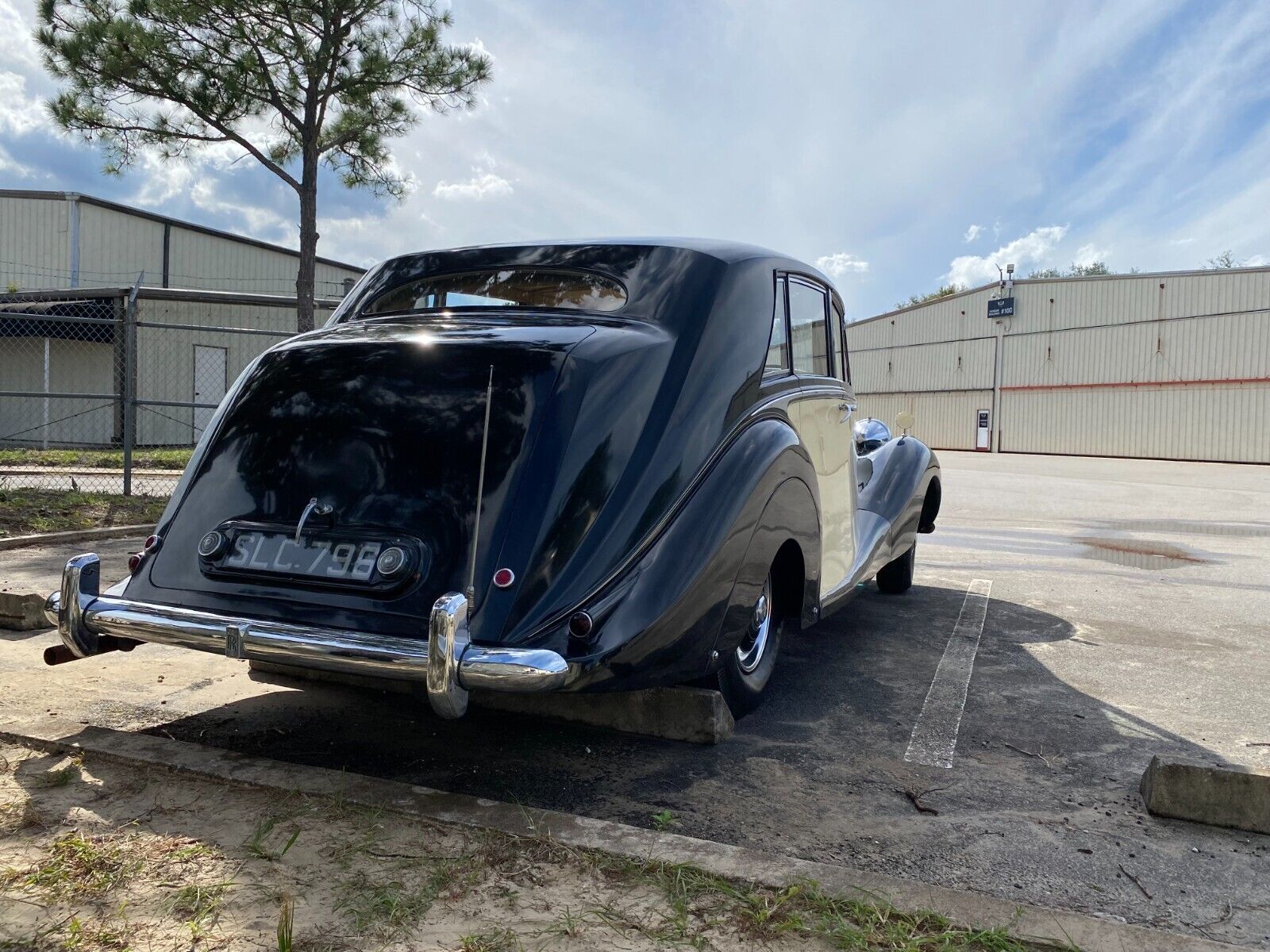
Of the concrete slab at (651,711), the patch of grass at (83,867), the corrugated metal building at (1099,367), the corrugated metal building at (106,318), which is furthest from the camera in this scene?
the corrugated metal building at (1099,367)

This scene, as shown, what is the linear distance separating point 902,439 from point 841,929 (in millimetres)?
3961

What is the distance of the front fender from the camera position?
8.36 feet

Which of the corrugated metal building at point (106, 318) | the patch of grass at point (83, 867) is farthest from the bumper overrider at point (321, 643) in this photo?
the corrugated metal building at point (106, 318)

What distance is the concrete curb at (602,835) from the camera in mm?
2018

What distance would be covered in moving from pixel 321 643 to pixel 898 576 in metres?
4.32

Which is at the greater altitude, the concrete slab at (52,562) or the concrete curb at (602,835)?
the concrete slab at (52,562)

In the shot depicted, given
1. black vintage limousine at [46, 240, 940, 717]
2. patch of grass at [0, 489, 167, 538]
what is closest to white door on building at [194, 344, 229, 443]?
patch of grass at [0, 489, 167, 538]

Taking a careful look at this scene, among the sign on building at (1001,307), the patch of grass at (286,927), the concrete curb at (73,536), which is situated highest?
the sign on building at (1001,307)

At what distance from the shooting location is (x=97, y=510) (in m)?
8.48

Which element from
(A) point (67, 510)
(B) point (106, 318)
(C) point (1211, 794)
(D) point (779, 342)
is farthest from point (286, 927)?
(B) point (106, 318)

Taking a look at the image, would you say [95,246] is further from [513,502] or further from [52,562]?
[513,502]

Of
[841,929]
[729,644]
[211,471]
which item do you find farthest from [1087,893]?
[211,471]

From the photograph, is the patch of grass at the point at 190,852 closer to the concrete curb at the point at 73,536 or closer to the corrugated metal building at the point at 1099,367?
the concrete curb at the point at 73,536

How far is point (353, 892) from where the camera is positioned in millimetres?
2160
